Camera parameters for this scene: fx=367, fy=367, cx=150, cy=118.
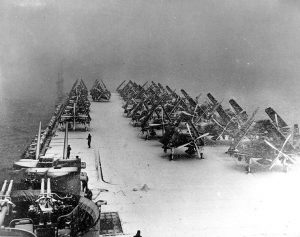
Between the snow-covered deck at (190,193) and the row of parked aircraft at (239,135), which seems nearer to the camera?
the snow-covered deck at (190,193)

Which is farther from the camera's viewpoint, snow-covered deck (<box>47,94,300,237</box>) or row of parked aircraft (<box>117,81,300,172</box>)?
row of parked aircraft (<box>117,81,300,172</box>)

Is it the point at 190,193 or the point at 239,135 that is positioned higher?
the point at 239,135

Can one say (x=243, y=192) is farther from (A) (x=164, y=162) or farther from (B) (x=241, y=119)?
(B) (x=241, y=119)

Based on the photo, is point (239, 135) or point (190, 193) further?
point (239, 135)

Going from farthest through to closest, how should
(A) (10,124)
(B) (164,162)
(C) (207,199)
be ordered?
(A) (10,124) → (B) (164,162) → (C) (207,199)

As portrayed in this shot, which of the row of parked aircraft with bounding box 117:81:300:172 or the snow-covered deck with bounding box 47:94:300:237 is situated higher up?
the row of parked aircraft with bounding box 117:81:300:172

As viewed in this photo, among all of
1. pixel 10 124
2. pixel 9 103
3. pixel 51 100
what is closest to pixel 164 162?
pixel 10 124

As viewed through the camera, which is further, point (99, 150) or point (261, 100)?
point (261, 100)

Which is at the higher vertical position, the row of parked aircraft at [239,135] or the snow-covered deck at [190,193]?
the row of parked aircraft at [239,135]
